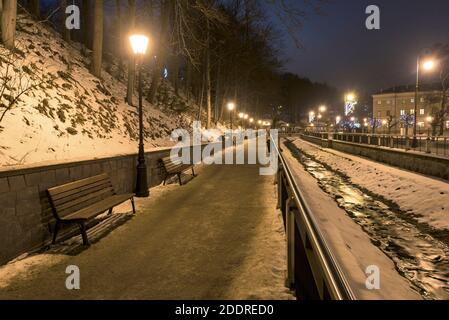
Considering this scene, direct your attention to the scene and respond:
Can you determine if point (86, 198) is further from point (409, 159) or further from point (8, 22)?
point (409, 159)

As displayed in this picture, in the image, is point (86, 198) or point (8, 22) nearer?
point (86, 198)

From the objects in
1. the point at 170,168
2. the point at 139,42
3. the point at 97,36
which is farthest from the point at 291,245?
the point at 97,36

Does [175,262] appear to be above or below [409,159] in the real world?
below

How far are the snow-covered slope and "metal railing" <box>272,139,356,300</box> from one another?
16.2 feet

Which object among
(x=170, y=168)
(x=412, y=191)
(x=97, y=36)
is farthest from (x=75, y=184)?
(x=97, y=36)

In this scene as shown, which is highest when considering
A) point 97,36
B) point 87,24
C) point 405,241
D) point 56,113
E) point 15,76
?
point 87,24

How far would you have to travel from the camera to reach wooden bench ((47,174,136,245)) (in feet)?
18.7

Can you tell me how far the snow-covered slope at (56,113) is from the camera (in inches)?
359

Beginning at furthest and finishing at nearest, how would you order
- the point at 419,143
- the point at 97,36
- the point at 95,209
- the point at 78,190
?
the point at 419,143 → the point at 97,36 → the point at 78,190 → the point at 95,209

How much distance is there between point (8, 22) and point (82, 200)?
901cm

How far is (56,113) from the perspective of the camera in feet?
38.2

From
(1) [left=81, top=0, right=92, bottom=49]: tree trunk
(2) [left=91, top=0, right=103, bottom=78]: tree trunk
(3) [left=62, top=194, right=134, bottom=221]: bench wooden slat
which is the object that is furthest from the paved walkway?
(1) [left=81, top=0, right=92, bottom=49]: tree trunk

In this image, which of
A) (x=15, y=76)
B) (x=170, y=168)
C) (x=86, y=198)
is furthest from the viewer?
(x=170, y=168)

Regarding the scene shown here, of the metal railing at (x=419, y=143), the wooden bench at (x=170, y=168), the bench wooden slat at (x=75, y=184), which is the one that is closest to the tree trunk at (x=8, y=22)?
the wooden bench at (x=170, y=168)
